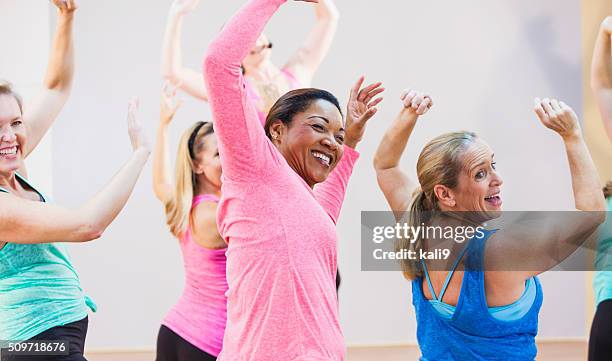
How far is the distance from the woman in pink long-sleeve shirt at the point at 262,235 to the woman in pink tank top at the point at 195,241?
139 centimetres

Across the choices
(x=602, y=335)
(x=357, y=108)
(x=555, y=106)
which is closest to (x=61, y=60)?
(x=357, y=108)

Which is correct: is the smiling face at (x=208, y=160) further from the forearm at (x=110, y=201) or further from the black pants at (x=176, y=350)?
the forearm at (x=110, y=201)

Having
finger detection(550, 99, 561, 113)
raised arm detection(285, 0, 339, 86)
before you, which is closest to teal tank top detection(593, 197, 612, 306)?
finger detection(550, 99, 561, 113)

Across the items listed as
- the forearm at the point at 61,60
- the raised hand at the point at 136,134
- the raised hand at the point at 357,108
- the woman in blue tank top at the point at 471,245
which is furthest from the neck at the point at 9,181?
the woman in blue tank top at the point at 471,245

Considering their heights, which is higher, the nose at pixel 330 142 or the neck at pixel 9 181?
the nose at pixel 330 142

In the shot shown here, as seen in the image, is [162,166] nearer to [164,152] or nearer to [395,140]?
[164,152]

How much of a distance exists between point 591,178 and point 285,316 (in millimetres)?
1256

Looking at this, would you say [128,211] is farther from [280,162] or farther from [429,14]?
[280,162]

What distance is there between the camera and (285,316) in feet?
6.15

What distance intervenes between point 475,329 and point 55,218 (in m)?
1.23

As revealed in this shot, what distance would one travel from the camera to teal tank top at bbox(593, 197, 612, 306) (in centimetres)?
313

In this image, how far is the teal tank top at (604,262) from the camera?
3.13m

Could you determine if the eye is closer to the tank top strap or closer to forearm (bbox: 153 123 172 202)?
the tank top strap

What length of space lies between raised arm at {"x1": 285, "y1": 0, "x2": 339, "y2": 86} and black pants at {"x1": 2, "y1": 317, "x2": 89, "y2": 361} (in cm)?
210
